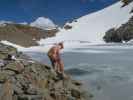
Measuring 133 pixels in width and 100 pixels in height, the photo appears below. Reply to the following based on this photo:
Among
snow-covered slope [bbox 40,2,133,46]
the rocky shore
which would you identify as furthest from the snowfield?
the rocky shore

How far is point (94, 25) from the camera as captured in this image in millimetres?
103188

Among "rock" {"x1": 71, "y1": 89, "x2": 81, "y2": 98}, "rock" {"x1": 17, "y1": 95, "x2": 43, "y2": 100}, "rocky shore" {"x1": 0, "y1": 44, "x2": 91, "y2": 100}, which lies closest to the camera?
A: "rock" {"x1": 17, "y1": 95, "x2": 43, "y2": 100}

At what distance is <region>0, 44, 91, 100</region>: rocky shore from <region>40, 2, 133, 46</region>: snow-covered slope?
229 feet

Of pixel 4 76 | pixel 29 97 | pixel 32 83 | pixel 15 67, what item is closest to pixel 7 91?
pixel 29 97

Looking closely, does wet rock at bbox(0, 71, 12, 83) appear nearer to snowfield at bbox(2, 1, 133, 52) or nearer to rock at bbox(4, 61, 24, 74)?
rock at bbox(4, 61, 24, 74)

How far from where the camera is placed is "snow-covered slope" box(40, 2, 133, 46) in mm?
91250

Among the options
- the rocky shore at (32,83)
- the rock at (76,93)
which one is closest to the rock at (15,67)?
the rocky shore at (32,83)

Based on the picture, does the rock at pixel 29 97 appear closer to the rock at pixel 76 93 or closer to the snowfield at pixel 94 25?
the rock at pixel 76 93

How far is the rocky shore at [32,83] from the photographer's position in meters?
12.7

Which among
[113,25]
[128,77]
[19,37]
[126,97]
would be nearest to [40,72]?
[126,97]

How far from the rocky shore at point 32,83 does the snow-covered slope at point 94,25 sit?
69919mm

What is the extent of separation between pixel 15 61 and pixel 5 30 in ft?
200

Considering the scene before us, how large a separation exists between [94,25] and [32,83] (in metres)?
89.8

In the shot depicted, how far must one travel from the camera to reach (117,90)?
15.9m
